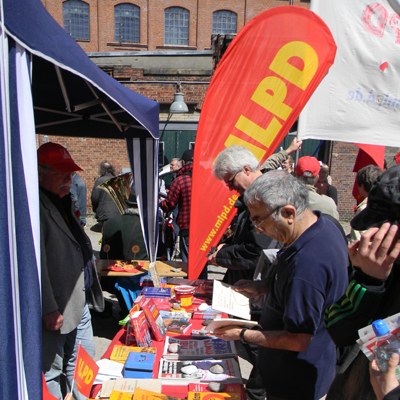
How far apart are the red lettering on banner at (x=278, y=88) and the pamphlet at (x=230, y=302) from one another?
1.12 m

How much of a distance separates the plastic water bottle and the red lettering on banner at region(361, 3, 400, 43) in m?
2.42

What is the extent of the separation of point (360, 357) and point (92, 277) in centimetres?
200

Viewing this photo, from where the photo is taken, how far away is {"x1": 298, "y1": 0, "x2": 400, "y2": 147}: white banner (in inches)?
108

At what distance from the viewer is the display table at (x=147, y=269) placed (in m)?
3.88

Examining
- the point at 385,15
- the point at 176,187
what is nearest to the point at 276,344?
the point at 385,15

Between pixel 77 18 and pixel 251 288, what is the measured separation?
22.3m

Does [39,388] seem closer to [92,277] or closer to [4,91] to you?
[4,91]

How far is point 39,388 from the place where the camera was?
1431 millimetres

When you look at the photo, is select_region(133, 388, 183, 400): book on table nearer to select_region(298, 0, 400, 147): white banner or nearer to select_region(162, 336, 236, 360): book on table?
select_region(162, 336, 236, 360): book on table

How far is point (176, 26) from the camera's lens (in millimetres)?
21609

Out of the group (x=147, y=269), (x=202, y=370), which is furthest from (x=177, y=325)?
(x=147, y=269)

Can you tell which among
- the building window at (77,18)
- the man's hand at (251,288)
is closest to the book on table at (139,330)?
the man's hand at (251,288)

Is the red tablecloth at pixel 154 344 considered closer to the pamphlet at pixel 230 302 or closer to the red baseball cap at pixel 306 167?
the pamphlet at pixel 230 302

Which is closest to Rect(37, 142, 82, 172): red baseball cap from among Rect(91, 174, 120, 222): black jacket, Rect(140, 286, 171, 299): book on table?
Rect(140, 286, 171, 299): book on table
